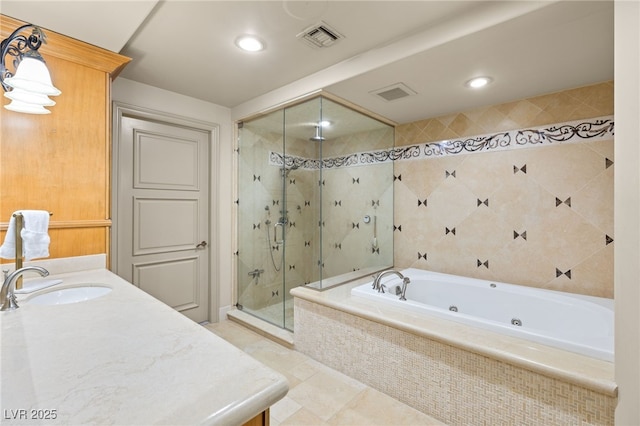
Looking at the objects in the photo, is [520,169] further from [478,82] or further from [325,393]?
[325,393]

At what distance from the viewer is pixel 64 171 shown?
1805 millimetres

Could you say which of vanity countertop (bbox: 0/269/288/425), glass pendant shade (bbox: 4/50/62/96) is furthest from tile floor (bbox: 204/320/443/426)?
glass pendant shade (bbox: 4/50/62/96)

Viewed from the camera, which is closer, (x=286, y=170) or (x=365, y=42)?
(x=365, y=42)

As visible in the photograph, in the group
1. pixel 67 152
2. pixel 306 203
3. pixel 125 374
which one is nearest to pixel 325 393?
pixel 125 374

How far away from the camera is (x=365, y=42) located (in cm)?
190

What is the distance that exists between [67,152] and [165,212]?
1.06 meters

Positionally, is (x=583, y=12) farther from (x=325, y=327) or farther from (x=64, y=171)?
(x=64, y=171)

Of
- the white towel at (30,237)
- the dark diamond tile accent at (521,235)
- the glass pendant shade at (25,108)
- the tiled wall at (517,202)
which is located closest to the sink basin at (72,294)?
the white towel at (30,237)

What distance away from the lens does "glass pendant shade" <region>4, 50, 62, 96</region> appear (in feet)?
4.26

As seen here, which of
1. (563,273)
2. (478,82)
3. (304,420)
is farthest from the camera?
(563,273)

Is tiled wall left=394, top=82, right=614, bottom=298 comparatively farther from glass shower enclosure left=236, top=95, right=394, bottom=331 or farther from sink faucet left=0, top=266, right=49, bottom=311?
sink faucet left=0, top=266, right=49, bottom=311

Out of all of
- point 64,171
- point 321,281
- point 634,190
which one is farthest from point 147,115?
point 634,190

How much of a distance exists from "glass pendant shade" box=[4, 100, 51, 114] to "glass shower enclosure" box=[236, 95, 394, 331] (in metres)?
1.74

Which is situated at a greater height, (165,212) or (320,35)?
(320,35)
